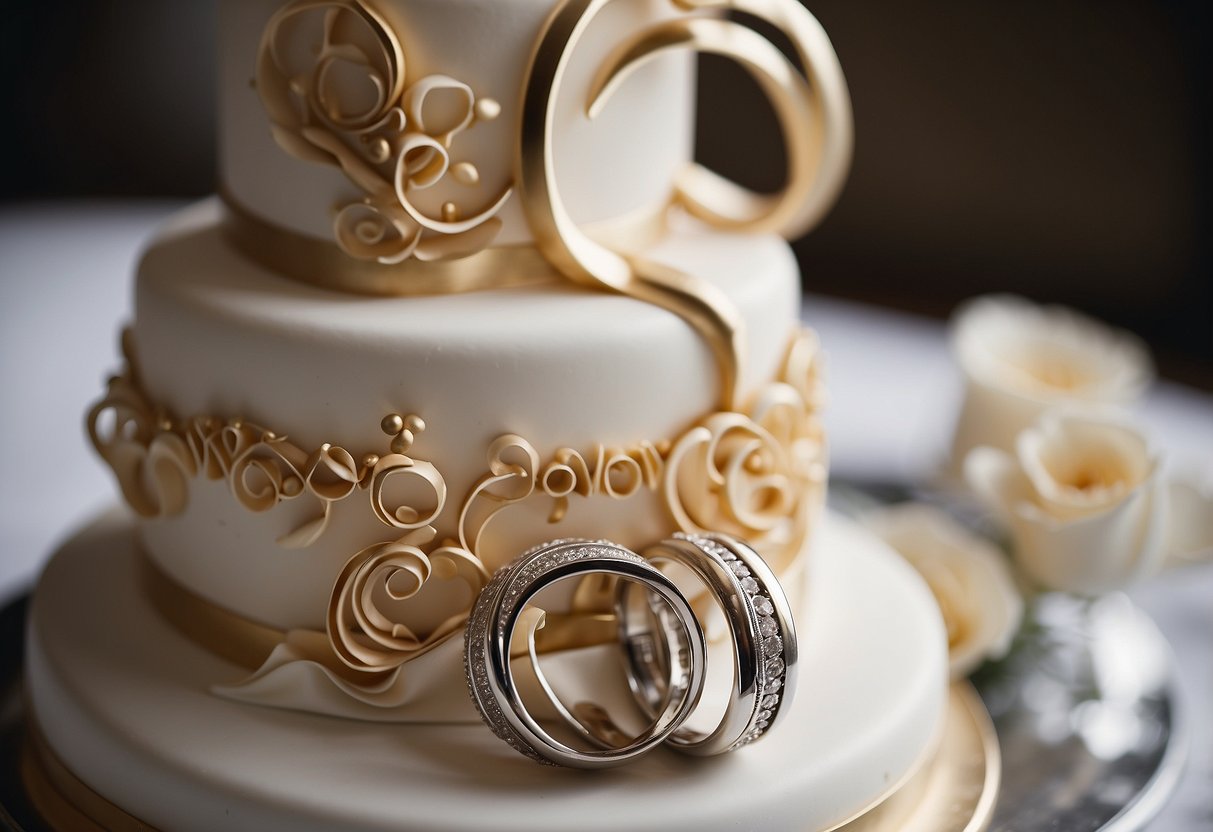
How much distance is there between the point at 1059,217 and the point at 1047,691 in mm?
1715

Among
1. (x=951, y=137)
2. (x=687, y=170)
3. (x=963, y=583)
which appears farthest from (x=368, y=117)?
(x=951, y=137)

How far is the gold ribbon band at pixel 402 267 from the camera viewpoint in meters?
1.25

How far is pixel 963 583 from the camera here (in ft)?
5.56

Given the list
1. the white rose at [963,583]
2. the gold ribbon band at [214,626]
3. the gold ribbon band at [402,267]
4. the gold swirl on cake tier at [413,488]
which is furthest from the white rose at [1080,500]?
the gold ribbon band at [214,626]

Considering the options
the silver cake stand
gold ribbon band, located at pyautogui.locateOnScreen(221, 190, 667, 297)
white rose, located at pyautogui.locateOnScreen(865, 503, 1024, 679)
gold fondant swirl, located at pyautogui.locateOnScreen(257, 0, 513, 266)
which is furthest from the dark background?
gold fondant swirl, located at pyautogui.locateOnScreen(257, 0, 513, 266)

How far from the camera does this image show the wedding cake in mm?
1188

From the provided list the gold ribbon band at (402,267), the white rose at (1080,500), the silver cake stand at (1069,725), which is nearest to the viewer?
the gold ribbon band at (402,267)

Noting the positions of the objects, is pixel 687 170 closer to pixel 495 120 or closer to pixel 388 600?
pixel 495 120

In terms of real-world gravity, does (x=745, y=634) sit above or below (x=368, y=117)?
below

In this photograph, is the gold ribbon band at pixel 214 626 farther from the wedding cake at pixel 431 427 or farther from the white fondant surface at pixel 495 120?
the white fondant surface at pixel 495 120

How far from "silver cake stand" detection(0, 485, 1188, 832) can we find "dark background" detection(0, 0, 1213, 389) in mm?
1368

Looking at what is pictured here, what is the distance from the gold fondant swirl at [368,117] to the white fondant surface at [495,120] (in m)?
0.02

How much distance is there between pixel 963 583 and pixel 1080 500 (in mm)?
184

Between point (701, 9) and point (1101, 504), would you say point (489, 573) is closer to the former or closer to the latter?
point (701, 9)
